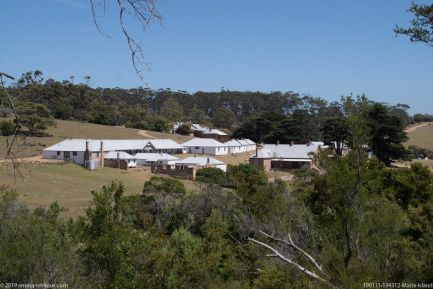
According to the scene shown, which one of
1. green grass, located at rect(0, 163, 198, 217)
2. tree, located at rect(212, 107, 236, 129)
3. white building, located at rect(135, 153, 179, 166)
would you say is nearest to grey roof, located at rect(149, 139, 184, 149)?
white building, located at rect(135, 153, 179, 166)

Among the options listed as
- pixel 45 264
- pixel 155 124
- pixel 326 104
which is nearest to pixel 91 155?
pixel 155 124

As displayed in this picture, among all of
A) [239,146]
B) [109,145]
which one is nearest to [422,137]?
[239,146]

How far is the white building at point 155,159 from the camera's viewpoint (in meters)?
69.6

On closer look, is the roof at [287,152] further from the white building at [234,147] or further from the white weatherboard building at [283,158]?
the white building at [234,147]

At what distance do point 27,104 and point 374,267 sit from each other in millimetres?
7282

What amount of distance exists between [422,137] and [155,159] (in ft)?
246

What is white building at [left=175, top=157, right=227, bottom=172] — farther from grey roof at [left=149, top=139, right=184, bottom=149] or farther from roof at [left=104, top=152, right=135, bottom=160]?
grey roof at [left=149, top=139, right=184, bottom=149]

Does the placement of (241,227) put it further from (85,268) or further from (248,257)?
(85,268)

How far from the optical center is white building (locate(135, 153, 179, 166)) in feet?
228

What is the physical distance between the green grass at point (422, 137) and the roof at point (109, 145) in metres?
53.1

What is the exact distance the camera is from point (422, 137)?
4648 inches

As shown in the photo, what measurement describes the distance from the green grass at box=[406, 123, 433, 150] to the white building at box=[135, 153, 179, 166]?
58731 mm

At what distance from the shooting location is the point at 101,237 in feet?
60.5

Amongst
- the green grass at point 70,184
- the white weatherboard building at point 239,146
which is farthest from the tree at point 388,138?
the white weatherboard building at point 239,146
